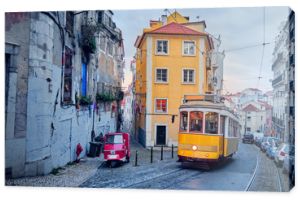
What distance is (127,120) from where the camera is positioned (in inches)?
289

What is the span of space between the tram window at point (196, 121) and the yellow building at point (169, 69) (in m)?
0.27

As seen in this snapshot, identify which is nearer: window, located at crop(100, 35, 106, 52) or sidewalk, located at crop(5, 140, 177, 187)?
sidewalk, located at crop(5, 140, 177, 187)

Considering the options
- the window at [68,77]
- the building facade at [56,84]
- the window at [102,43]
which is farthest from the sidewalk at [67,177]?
the window at [102,43]

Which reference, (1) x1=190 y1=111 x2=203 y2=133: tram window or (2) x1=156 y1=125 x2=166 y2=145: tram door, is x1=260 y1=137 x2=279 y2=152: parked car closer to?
(1) x1=190 y1=111 x2=203 y2=133: tram window

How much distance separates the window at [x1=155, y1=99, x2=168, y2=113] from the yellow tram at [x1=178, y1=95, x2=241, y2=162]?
0.28 m

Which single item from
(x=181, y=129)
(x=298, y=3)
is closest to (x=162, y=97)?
(x=181, y=129)

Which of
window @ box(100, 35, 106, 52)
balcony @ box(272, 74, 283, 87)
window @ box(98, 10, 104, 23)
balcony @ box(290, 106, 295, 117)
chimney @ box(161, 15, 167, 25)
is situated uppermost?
window @ box(98, 10, 104, 23)

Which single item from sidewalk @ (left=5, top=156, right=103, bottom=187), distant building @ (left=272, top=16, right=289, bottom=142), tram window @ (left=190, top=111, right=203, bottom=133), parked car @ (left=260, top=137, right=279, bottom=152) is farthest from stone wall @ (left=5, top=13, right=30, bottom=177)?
distant building @ (left=272, top=16, right=289, bottom=142)

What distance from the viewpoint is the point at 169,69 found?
271 inches

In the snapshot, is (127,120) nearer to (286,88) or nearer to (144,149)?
(144,149)

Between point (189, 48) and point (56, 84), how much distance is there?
2.50m

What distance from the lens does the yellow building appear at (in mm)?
6816

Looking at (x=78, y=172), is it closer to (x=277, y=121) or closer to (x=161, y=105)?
(x=161, y=105)

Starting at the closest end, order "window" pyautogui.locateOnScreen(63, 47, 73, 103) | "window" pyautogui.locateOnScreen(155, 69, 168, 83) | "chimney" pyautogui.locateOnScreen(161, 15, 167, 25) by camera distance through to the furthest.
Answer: "chimney" pyautogui.locateOnScreen(161, 15, 167, 25)
"window" pyautogui.locateOnScreen(155, 69, 168, 83)
"window" pyautogui.locateOnScreen(63, 47, 73, 103)
